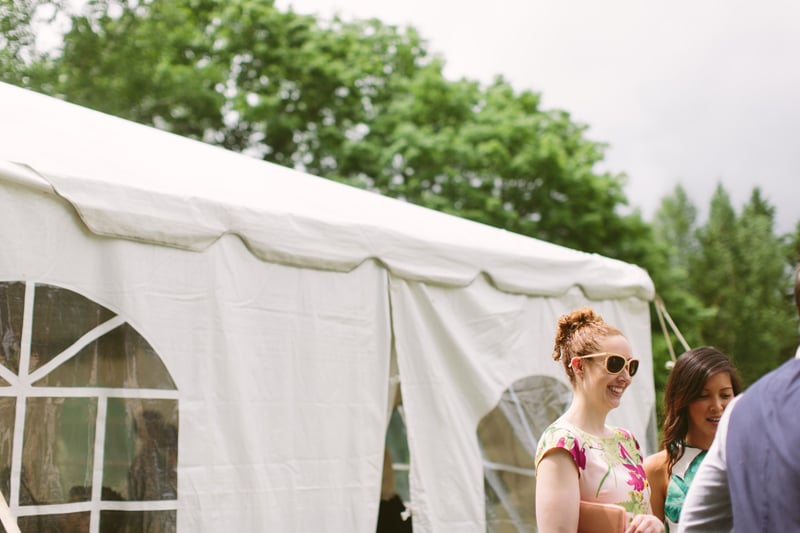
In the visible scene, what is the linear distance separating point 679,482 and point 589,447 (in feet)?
2.40

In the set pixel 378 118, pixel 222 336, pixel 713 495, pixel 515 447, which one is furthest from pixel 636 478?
pixel 378 118

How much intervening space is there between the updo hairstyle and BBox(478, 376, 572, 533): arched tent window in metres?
1.78

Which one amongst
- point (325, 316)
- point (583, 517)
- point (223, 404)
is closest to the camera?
point (583, 517)

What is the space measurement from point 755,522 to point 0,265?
2.30m

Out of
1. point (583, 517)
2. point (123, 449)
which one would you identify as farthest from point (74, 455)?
point (583, 517)

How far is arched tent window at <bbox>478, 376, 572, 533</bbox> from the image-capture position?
4125 mm

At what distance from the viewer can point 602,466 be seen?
7.34 ft

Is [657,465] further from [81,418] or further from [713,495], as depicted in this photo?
[81,418]

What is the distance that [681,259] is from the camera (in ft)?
149

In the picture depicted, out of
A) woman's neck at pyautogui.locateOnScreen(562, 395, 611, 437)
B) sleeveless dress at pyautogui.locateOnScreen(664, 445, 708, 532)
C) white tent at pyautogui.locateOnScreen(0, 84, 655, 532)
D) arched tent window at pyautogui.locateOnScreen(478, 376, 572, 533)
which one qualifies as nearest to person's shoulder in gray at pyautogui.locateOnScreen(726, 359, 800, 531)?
woman's neck at pyautogui.locateOnScreen(562, 395, 611, 437)

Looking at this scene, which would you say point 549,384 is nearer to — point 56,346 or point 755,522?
point 56,346

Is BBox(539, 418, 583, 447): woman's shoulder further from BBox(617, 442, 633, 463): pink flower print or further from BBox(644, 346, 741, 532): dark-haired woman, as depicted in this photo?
BBox(644, 346, 741, 532): dark-haired woman

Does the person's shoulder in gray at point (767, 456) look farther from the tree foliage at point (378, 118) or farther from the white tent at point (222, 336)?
the tree foliage at point (378, 118)

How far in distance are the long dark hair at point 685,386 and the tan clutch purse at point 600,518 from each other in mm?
790
